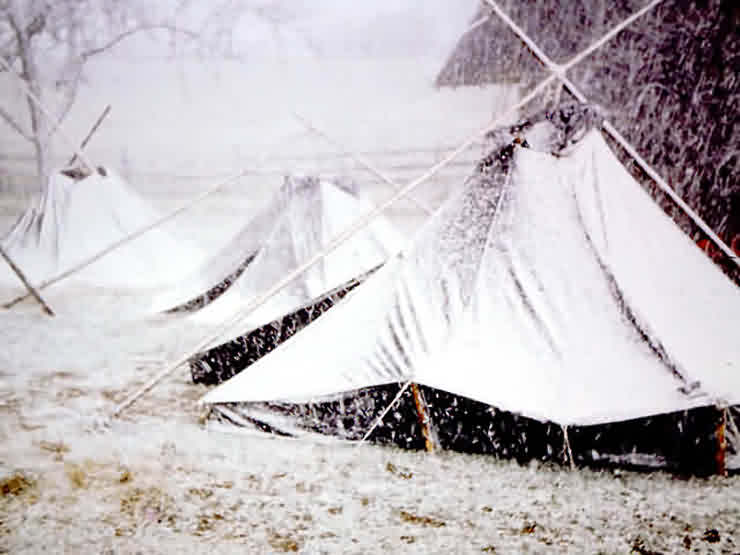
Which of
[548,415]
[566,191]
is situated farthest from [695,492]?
[566,191]

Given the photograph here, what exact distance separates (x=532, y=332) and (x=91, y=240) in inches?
245

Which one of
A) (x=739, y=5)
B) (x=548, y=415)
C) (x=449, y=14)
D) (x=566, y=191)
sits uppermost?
(x=449, y=14)

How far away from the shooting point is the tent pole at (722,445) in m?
2.33

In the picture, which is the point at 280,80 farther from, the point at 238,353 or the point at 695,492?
the point at 695,492

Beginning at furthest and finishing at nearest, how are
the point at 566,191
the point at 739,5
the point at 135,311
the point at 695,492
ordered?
the point at 135,311
the point at 739,5
the point at 566,191
the point at 695,492

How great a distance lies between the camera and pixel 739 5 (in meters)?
4.36

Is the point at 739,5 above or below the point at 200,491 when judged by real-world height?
above

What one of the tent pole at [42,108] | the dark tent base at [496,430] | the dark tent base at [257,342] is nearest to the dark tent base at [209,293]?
the dark tent base at [257,342]

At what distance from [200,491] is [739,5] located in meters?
5.02

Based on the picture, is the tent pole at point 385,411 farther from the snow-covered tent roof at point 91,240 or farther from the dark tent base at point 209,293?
the snow-covered tent roof at point 91,240

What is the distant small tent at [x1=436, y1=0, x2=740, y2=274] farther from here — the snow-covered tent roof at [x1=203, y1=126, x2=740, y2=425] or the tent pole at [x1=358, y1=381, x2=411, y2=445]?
the tent pole at [x1=358, y1=381, x2=411, y2=445]

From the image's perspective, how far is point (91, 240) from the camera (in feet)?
23.5

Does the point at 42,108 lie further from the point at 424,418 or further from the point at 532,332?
the point at 532,332

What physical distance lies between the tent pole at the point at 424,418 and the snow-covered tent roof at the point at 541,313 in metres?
0.07
